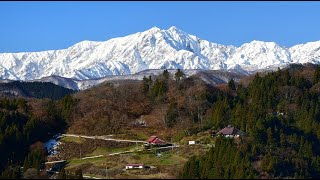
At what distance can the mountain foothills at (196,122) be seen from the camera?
180 feet

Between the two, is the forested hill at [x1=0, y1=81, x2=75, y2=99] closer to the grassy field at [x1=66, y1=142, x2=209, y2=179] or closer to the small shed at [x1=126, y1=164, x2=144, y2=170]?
the grassy field at [x1=66, y1=142, x2=209, y2=179]

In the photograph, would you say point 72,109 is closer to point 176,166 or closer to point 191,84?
point 191,84

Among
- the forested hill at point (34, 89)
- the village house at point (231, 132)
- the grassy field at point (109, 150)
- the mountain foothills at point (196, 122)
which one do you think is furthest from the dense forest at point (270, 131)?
the forested hill at point (34, 89)

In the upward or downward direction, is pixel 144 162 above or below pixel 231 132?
below

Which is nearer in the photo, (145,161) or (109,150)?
(145,161)

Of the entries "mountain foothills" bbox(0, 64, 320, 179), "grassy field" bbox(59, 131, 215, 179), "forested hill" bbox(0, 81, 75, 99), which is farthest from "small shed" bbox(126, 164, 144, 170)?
"forested hill" bbox(0, 81, 75, 99)

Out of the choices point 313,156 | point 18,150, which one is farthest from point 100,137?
point 313,156

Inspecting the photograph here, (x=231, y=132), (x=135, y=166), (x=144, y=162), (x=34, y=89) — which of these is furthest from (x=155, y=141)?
(x=34, y=89)

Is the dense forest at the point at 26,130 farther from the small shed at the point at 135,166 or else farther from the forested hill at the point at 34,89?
the forested hill at the point at 34,89

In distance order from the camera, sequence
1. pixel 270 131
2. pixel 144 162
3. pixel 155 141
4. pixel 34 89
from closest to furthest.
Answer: pixel 144 162, pixel 270 131, pixel 155 141, pixel 34 89

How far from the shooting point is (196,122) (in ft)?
238

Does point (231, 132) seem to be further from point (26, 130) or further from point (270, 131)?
point (26, 130)

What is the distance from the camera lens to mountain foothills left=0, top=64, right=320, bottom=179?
54875mm

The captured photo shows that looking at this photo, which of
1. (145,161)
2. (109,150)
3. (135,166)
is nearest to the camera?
(135,166)
